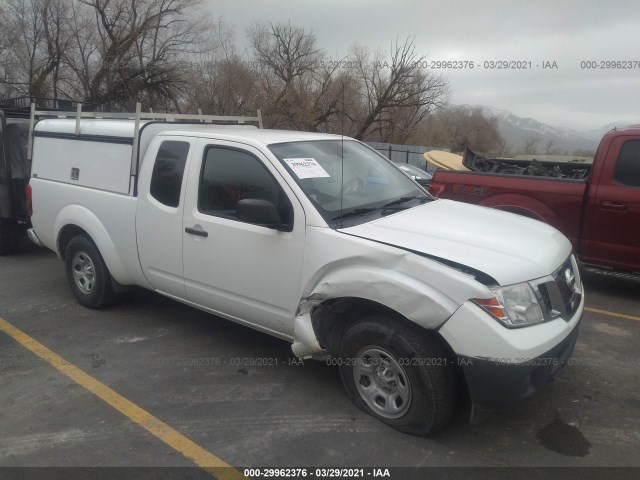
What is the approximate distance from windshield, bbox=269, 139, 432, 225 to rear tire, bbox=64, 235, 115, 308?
240cm

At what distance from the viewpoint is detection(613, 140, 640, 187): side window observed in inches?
221

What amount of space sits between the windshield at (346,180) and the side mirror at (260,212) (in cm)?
27

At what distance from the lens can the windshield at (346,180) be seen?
3594 millimetres

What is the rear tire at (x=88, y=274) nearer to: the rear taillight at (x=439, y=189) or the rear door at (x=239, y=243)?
the rear door at (x=239, y=243)

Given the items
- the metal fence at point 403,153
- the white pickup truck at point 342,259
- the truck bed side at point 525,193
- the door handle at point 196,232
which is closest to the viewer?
the white pickup truck at point 342,259

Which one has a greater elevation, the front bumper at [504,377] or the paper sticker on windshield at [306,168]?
the paper sticker on windshield at [306,168]

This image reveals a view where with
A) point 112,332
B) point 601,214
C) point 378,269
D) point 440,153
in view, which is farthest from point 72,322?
point 440,153

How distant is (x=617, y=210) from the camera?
5625 millimetres

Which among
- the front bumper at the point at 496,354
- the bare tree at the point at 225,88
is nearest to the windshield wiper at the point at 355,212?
the front bumper at the point at 496,354

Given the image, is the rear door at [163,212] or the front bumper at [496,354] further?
the rear door at [163,212]

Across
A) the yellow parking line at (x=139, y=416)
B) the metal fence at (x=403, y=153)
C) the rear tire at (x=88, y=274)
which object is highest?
the metal fence at (x=403, y=153)

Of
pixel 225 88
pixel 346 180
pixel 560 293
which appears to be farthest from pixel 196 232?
pixel 225 88

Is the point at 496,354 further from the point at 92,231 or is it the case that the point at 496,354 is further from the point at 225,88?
the point at 225,88

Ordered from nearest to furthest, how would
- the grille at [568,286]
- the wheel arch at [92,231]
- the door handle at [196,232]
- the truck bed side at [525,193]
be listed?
the grille at [568,286] < the door handle at [196,232] < the wheel arch at [92,231] < the truck bed side at [525,193]
